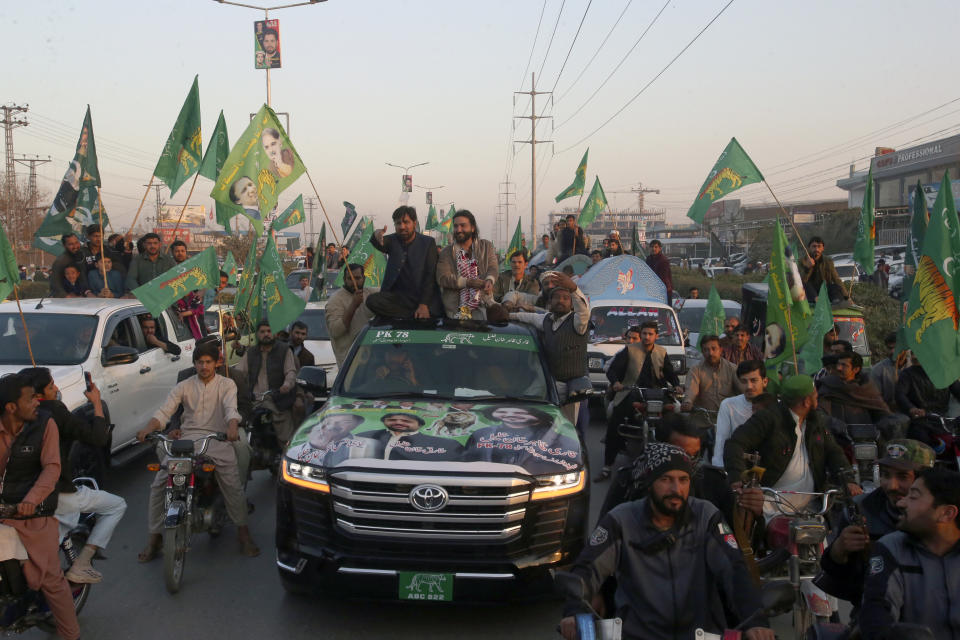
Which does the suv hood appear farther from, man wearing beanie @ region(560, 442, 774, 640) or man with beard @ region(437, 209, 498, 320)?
man with beard @ region(437, 209, 498, 320)

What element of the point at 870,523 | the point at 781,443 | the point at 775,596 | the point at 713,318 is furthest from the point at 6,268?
the point at 713,318

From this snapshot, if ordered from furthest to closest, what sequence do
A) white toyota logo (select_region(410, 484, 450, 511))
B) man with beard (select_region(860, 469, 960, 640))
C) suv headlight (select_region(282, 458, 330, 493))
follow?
suv headlight (select_region(282, 458, 330, 493)) < white toyota logo (select_region(410, 484, 450, 511)) < man with beard (select_region(860, 469, 960, 640))

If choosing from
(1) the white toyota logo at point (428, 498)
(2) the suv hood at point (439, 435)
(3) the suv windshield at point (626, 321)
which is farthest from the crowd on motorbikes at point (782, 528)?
(3) the suv windshield at point (626, 321)

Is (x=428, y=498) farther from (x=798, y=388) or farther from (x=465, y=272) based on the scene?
(x=465, y=272)

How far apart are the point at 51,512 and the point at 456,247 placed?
472 cm

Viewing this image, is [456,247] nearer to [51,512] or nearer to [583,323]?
[583,323]

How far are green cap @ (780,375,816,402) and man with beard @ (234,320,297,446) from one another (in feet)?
16.6

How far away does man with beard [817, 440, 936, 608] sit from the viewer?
3.78 m

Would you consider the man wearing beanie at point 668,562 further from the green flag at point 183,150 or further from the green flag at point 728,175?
the green flag at point 183,150

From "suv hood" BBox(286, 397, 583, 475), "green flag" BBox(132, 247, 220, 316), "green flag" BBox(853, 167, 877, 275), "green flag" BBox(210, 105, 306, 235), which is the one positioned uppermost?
"green flag" BBox(210, 105, 306, 235)

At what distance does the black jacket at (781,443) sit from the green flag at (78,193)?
9.10 metres

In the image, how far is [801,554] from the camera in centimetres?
469

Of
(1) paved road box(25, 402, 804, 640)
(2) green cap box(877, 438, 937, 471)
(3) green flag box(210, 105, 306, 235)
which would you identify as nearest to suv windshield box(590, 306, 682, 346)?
(3) green flag box(210, 105, 306, 235)

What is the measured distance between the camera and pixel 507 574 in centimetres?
499
